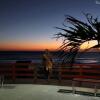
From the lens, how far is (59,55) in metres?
1.98

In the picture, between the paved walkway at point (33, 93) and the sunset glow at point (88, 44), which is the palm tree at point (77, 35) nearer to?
the sunset glow at point (88, 44)

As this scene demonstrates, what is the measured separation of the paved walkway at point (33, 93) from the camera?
695cm

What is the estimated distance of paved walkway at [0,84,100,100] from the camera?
22.8ft

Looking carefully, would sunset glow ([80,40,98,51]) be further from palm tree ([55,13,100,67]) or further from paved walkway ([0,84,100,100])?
paved walkway ([0,84,100,100])

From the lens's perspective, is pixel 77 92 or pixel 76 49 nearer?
pixel 76 49

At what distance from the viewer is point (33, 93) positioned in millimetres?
7625

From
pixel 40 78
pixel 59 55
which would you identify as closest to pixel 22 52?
pixel 40 78

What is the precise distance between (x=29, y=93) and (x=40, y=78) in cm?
229

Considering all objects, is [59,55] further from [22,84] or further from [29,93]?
[22,84]

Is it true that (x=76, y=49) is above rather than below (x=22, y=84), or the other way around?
above

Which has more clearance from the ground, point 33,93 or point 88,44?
point 88,44

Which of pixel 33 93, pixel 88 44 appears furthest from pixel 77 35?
pixel 33 93

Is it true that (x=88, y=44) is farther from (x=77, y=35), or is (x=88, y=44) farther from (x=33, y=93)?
(x=33, y=93)

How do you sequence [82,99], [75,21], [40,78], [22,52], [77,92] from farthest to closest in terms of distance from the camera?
[22,52] → [40,78] → [77,92] → [82,99] → [75,21]
